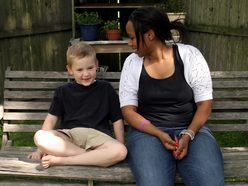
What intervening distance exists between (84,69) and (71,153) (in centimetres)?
63

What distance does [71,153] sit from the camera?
195 centimetres

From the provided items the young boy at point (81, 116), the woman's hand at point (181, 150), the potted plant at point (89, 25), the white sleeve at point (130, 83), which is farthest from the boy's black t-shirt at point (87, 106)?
the potted plant at point (89, 25)

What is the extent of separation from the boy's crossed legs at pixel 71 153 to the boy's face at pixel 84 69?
19.1 inches

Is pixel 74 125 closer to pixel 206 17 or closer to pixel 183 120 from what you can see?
pixel 183 120

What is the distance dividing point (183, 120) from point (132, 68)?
1.69 feet

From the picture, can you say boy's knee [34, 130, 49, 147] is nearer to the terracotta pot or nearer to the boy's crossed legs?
the boy's crossed legs

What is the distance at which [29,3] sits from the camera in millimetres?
4859

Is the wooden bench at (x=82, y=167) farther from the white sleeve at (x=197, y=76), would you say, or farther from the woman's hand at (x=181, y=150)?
the white sleeve at (x=197, y=76)

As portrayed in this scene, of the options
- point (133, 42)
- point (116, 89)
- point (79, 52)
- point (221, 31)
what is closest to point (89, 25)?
point (221, 31)

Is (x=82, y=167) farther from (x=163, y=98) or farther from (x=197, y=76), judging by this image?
(x=197, y=76)

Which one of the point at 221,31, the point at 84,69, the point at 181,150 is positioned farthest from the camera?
the point at 221,31

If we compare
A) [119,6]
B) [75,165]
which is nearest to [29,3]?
[119,6]

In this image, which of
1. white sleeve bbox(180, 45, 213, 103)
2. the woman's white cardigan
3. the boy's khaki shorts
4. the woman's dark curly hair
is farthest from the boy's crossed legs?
the woman's dark curly hair

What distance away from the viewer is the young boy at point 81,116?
193 cm
